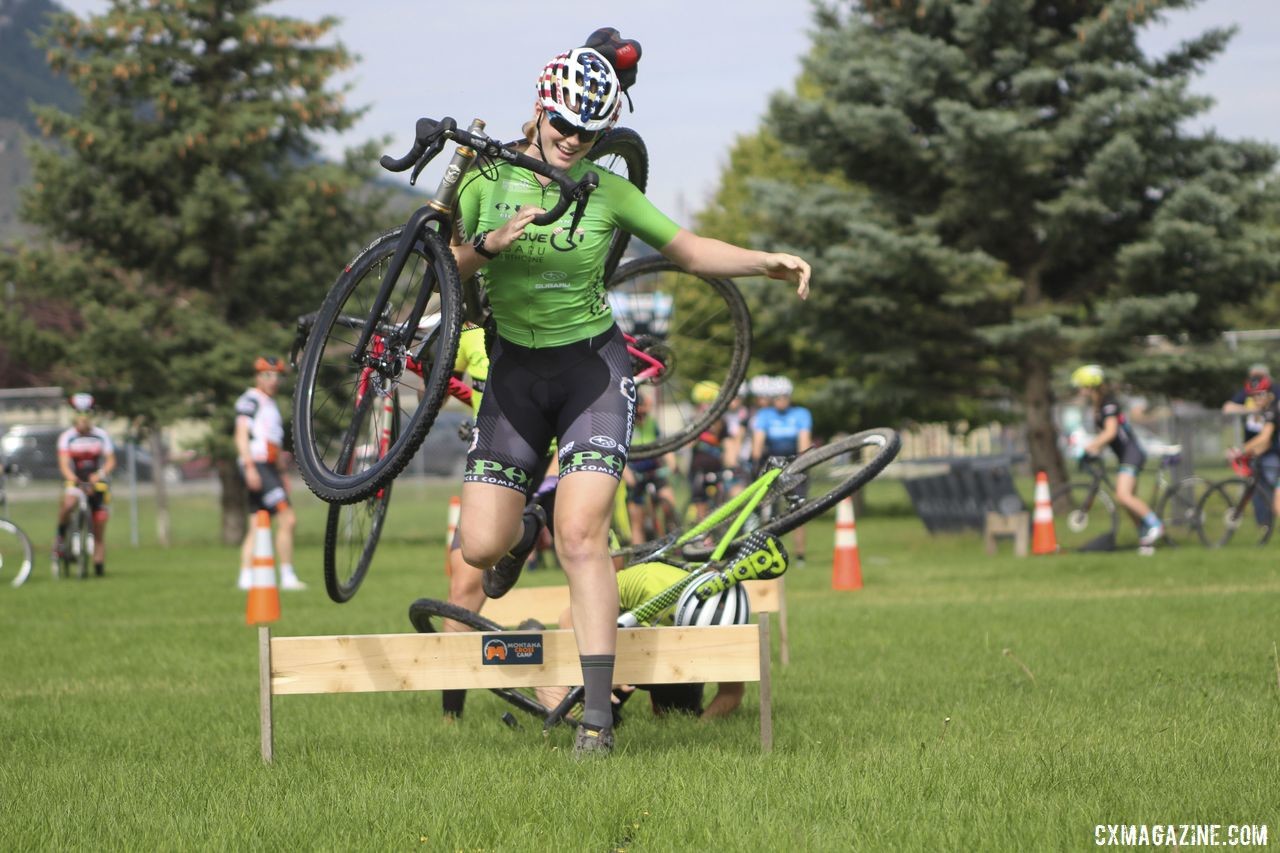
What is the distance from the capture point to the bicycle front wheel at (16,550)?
1722cm

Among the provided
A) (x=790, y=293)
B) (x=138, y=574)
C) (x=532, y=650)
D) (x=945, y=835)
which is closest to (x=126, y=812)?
(x=532, y=650)

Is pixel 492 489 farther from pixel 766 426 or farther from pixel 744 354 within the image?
pixel 766 426

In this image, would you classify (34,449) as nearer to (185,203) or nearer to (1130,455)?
(185,203)

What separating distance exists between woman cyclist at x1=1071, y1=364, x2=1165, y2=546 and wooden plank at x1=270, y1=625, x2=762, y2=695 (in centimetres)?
1218

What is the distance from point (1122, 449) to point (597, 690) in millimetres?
13004

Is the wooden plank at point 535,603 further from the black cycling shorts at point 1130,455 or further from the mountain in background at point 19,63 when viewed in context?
the mountain in background at point 19,63

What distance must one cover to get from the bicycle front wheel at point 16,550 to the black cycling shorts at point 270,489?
Result: 3.44 metres

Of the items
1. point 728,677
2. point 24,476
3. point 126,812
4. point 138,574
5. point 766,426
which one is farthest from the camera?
point 24,476

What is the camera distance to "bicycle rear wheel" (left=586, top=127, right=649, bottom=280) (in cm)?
651

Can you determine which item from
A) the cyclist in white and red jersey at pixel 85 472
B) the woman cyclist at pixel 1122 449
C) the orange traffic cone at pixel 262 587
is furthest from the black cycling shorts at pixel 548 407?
the cyclist in white and red jersey at pixel 85 472

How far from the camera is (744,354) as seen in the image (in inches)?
323

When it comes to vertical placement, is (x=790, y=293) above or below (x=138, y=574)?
above

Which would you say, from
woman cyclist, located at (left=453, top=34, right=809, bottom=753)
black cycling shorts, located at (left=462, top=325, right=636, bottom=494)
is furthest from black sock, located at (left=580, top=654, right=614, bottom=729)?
black cycling shorts, located at (left=462, top=325, right=636, bottom=494)

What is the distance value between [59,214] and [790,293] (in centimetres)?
1263
